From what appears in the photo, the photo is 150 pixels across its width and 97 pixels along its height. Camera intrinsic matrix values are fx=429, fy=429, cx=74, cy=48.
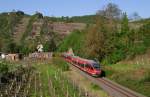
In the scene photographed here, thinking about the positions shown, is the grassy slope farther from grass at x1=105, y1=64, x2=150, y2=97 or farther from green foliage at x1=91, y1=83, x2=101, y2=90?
green foliage at x1=91, y1=83, x2=101, y2=90

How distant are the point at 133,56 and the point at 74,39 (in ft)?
197

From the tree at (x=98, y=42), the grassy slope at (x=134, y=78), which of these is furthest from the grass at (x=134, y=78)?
the tree at (x=98, y=42)

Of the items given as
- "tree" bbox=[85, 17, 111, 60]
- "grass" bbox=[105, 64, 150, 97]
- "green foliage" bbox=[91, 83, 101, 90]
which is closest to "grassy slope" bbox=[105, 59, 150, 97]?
"grass" bbox=[105, 64, 150, 97]

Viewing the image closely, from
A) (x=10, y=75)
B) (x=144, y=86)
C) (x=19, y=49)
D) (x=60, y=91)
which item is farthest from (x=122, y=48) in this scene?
(x=19, y=49)

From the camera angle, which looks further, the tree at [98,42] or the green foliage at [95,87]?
the tree at [98,42]

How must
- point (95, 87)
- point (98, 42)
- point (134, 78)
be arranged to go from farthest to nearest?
Answer: point (98, 42) → point (134, 78) → point (95, 87)

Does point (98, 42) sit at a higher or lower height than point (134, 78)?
higher

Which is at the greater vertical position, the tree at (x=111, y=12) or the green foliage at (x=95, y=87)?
the tree at (x=111, y=12)

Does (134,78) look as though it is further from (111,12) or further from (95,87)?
(111,12)

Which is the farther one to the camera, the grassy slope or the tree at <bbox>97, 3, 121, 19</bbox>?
the tree at <bbox>97, 3, 121, 19</bbox>

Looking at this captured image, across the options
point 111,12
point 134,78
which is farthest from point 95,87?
point 111,12

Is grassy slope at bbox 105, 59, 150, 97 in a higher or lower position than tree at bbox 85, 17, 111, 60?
lower

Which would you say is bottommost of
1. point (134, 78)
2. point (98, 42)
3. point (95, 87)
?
point (134, 78)

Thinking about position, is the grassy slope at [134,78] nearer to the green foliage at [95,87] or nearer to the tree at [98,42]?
the green foliage at [95,87]
